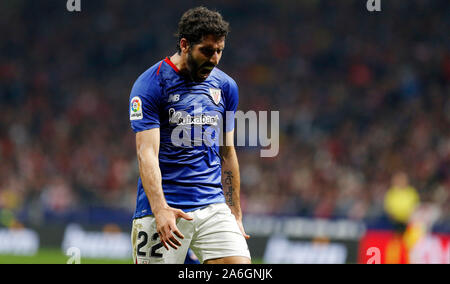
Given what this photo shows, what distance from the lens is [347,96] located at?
19078mm

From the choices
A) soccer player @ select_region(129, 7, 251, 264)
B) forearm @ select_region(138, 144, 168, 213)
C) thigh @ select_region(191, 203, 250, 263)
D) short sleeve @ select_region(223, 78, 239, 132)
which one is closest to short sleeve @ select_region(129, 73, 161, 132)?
soccer player @ select_region(129, 7, 251, 264)

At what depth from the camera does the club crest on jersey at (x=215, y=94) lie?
5.46 m

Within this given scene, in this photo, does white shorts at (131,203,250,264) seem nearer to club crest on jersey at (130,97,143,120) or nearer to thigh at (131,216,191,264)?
thigh at (131,216,191,264)

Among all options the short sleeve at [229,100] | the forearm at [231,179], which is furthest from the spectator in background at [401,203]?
the short sleeve at [229,100]

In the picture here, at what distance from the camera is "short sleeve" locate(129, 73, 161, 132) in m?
5.16

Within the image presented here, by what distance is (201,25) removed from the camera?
511cm

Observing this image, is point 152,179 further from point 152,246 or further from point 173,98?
point 173,98

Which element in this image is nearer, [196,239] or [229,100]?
[196,239]

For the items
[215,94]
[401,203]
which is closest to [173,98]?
[215,94]

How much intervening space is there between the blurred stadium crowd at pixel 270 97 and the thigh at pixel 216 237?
885 cm

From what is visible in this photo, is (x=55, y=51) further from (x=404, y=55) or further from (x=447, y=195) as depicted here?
(x=447, y=195)

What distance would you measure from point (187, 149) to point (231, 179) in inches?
25.0

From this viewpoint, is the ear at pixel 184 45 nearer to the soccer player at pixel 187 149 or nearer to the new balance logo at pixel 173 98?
the soccer player at pixel 187 149
